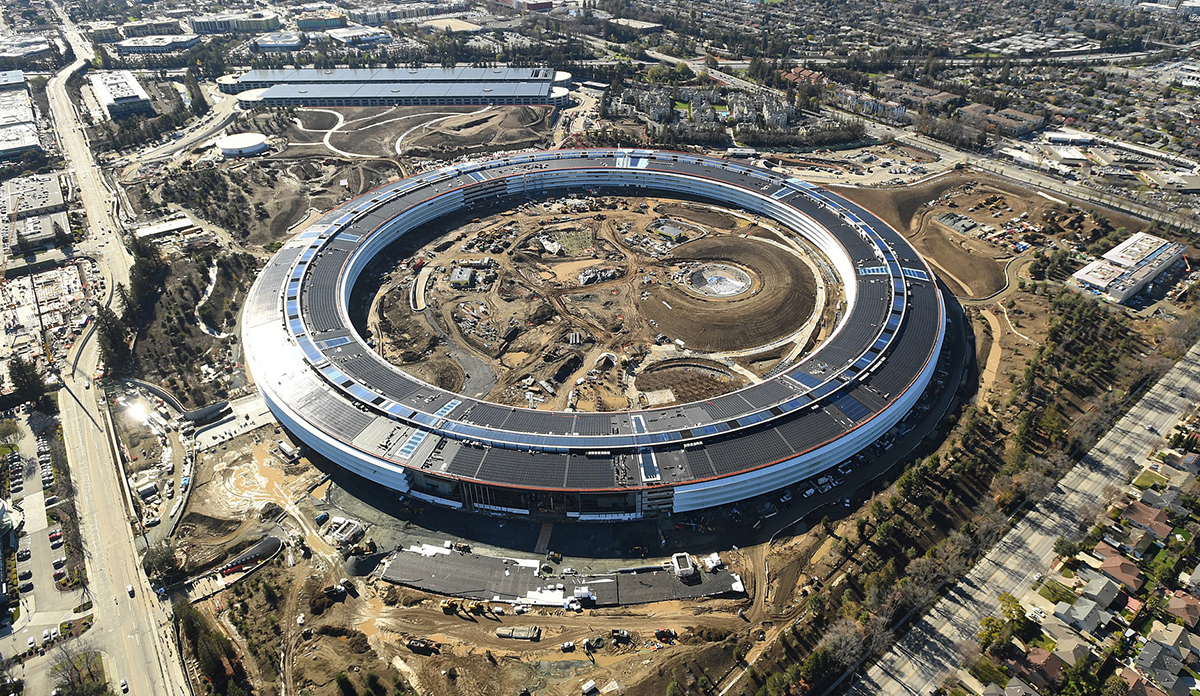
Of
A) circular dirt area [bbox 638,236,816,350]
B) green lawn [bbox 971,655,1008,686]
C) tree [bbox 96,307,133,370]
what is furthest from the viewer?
circular dirt area [bbox 638,236,816,350]

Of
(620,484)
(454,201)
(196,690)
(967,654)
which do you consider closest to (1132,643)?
(967,654)

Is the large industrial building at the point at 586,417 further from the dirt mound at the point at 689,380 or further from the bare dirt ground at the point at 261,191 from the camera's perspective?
the bare dirt ground at the point at 261,191

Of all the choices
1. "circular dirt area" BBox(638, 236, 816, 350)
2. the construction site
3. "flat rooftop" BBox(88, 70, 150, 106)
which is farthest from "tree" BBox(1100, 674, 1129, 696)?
"flat rooftop" BBox(88, 70, 150, 106)

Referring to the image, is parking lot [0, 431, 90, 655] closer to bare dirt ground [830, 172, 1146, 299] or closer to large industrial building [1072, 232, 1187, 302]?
bare dirt ground [830, 172, 1146, 299]

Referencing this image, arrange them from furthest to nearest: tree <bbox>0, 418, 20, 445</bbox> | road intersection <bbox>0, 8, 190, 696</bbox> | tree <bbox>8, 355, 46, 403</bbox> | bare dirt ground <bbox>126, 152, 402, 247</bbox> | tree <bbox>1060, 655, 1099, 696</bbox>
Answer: bare dirt ground <bbox>126, 152, 402, 247</bbox> < tree <bbox>8, 355, 46, 403</bbox> < tree <bbox>0, 418, 20, 445</bbox> < road intersection <bbox>0, 8, 190, 696</bbox> < tree <bbox>1060, 655, 1099, 696</bbox>

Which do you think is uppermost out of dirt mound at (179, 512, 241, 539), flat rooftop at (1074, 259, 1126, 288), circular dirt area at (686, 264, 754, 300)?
flat rooftop at (1074, 259, 1126, 288)

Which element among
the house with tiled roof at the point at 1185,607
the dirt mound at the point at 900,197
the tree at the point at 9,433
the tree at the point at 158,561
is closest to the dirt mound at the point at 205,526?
the tree at the point at 158,561
